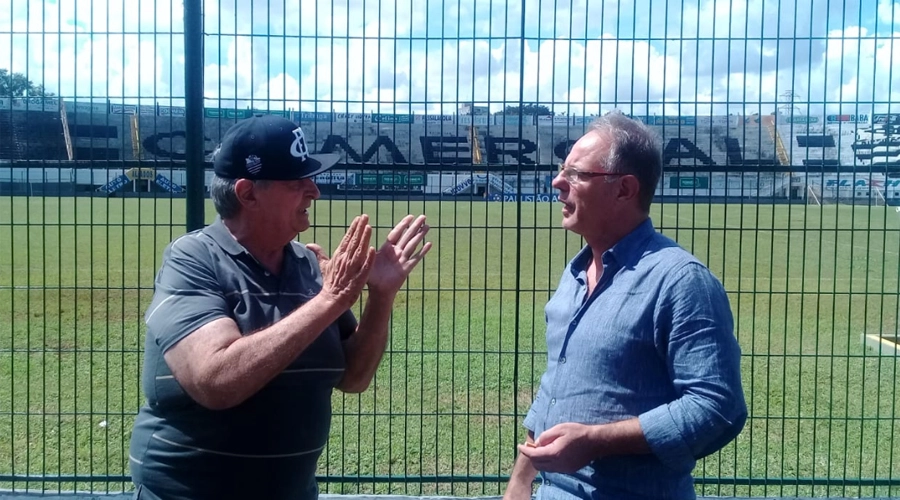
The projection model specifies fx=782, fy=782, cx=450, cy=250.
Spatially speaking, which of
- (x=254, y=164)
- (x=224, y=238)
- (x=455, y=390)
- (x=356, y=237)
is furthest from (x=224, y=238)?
(x=455, y=390)

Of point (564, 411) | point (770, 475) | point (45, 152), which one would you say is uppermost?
point (45, 152)

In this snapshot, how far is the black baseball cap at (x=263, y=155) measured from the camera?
224 centimetres

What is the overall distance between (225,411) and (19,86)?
3378 millimetres

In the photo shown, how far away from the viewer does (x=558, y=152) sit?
484cm

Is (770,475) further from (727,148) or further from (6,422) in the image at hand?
(6,422)

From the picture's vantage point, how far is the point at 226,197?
7.53 ft

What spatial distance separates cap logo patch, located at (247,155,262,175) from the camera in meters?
2.23

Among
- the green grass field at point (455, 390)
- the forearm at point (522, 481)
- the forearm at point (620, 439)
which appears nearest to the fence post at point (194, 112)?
the green grass field at point (455, 390)

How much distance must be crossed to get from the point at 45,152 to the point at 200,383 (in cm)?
311

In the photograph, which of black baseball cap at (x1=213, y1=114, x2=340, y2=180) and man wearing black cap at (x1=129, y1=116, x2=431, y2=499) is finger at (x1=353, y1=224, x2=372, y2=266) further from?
black baseball cap at (x1=213, y1=114, x2=340, y2=180)

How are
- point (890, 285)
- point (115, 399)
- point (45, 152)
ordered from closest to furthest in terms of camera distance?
point (45, 152)
point (115, 399)
point (890, 285)

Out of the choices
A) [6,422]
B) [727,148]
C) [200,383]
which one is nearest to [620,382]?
[200,383]

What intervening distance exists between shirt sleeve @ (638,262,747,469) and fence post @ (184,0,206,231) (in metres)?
2.51

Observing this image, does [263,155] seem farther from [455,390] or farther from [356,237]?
[455,390]
